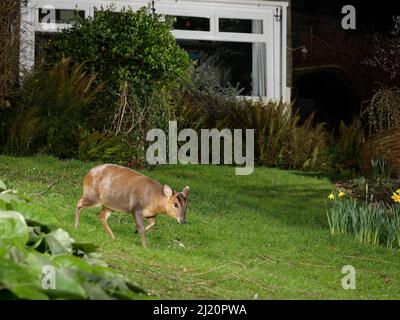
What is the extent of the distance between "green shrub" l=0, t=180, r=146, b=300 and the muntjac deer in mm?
2629

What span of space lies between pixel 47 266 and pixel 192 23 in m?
13.9

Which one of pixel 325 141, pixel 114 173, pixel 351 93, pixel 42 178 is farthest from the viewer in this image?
pixel 351 93

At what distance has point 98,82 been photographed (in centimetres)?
1286

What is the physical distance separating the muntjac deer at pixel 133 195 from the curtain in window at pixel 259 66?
10.1m

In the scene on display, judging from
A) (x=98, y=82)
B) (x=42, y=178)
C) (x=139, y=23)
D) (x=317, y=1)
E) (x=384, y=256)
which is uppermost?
(x=317, y=1)

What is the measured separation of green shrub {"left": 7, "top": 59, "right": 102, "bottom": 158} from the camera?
469 inches

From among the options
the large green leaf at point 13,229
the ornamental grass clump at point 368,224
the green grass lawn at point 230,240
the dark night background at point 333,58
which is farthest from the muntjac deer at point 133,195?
the dark night background at point 333,58

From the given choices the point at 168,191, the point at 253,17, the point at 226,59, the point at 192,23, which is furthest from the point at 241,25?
the point at 168,191

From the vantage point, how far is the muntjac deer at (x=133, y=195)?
249 inches

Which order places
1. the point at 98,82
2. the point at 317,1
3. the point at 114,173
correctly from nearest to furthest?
Result: 1. the point at 114,173
2. the point at 98,82
3. the point at 317,1

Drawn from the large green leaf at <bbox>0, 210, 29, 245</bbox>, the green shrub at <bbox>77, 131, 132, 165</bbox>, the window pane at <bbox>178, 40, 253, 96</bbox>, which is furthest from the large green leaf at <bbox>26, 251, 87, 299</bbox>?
the window pane at <bbox>178, 40, 253, 96</bbox>
